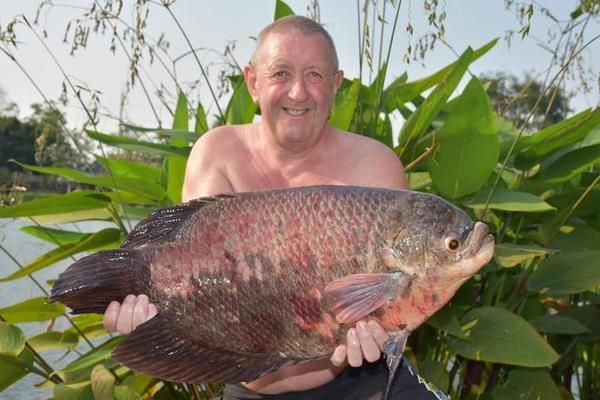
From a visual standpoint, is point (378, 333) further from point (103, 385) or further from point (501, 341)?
point (103, 385)

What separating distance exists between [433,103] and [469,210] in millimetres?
496

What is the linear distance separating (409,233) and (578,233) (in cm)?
196

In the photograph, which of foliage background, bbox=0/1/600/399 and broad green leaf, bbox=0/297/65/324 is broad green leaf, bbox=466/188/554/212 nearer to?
foliage background, bbox=0/1/600/399

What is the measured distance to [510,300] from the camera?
136 inches

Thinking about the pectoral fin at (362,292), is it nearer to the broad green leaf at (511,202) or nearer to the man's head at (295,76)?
the man's head at (295,76)

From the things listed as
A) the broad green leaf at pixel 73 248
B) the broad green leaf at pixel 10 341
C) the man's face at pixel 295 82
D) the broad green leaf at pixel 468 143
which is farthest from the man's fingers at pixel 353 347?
the broad green leaf at pixel 73 248

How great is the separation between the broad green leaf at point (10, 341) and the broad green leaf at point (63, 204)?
567 millimetres

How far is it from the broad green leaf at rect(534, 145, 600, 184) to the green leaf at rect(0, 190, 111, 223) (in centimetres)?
198

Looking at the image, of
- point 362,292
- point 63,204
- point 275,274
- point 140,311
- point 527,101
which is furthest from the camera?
point 527,101

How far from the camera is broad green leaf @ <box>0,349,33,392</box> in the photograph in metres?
3.14

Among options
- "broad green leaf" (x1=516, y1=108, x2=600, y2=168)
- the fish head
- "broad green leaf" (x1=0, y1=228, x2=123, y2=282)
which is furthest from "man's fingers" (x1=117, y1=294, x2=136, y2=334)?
"broad green leaf" (x1=516, y1=108, x2=600, y2=168)

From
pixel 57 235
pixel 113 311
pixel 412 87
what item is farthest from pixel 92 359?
pixel 412 87

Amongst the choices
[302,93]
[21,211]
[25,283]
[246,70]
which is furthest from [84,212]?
[25,283]

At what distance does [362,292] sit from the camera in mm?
1892
